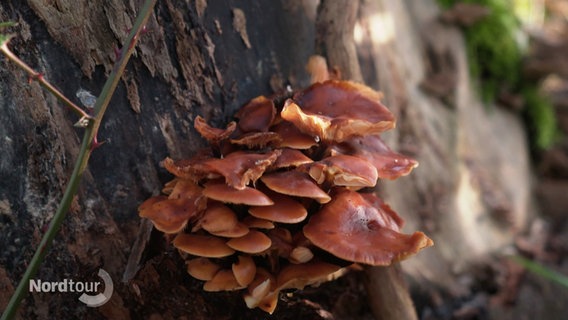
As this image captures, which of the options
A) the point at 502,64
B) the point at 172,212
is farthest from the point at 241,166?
the point at 502,64

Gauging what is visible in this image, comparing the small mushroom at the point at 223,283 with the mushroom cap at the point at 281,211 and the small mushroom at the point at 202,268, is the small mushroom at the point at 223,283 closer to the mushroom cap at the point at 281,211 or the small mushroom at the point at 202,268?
the small mushroom at the point at 202,268

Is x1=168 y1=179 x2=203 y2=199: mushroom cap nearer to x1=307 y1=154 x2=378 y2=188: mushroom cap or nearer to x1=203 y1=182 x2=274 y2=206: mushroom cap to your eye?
x1=203 y1=182 x2=274 y2=206: mushroom cap

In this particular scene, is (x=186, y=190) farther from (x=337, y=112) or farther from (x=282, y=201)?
(x=337, y=112)

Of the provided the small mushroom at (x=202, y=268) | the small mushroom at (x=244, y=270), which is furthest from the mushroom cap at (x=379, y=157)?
the small mushroom at (x=202, y=268)

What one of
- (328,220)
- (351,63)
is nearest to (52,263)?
(328,220)

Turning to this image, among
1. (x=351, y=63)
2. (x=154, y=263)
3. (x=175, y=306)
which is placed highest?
(x=351, y=63)

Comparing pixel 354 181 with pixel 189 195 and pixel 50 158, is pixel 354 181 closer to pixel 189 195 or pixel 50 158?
pixel 189 195
